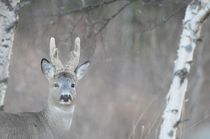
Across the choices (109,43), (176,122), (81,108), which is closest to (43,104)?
(81,108)

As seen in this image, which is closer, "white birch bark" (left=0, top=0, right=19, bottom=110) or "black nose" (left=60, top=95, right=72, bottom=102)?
"black nose" (left=60, top=95, right=72, bottom=102)

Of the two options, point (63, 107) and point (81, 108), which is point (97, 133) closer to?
point (81, 108)

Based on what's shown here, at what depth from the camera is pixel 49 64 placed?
395 inches

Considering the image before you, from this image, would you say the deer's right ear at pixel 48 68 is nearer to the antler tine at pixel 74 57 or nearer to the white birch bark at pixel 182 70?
the antler tine at pixel 74 57

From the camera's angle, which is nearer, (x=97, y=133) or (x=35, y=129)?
(x=35, y=129)

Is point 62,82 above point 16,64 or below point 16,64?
below

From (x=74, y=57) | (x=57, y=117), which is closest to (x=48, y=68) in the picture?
(x=74, y=57)

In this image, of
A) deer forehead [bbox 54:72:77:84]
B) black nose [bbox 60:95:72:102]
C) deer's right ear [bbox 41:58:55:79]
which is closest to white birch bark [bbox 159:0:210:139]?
black nose [bbox 60:95:72:102]

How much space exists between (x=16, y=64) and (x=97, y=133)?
2666 mm

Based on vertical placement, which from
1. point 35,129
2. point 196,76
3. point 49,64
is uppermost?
point 196,76

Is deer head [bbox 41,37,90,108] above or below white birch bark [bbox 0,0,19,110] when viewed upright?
below

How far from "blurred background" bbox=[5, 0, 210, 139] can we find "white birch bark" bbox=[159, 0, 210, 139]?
1.63 m

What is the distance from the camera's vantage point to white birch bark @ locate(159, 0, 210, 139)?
9453 mm

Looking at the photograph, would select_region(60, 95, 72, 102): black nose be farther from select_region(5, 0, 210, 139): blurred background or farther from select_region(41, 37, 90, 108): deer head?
select_region(5, 0, 210, 139): blurred background
